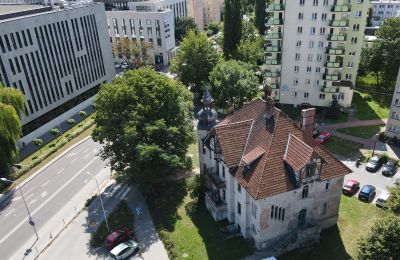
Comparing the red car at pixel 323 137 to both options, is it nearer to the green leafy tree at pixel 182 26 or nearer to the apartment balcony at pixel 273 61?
the apartment balcony at pixel 273 61

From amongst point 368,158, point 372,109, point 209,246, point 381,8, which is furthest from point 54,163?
point 381,8

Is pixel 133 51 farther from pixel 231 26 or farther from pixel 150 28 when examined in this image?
pixel 231 26

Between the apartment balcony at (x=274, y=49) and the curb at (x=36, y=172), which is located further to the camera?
the apartment balcony at (x=274, y=49)

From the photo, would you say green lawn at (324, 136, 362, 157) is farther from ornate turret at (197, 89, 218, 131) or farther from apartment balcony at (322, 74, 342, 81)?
ornate turret at (197, 89, 218, 131)

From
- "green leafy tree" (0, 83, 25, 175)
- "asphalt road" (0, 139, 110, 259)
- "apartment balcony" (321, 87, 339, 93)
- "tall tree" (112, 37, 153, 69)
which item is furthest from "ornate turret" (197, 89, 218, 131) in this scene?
"tall tree" (112, 37, 153, 69)

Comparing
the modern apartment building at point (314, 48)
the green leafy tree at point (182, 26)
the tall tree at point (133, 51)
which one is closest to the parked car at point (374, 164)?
the modern apartment building at point (314, 48)

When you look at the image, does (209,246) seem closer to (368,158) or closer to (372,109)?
(368,158)

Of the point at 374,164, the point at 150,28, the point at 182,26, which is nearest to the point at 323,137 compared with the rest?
the point at 374,164
